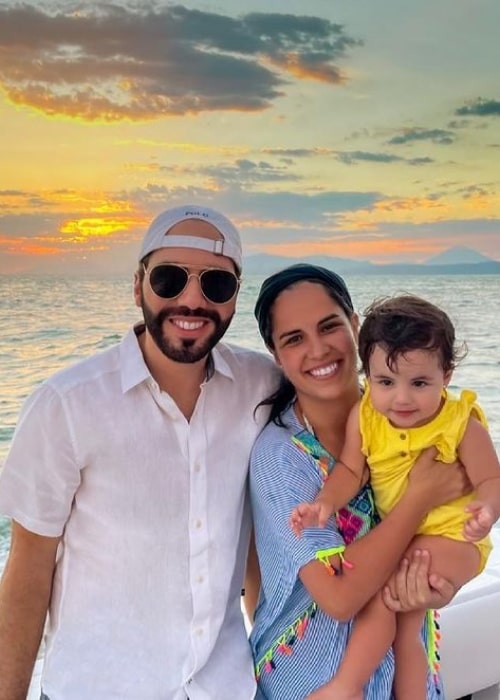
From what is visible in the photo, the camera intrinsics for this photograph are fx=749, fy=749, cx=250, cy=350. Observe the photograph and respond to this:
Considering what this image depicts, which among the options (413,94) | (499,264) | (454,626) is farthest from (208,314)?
(499,264)

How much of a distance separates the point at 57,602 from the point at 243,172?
1181 cm

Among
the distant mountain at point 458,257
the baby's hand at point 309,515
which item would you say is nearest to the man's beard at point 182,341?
the baby's hand at point 309,515

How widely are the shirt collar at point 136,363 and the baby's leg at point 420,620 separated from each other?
54 centimetres

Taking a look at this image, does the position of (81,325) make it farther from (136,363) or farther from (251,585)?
(136,363)

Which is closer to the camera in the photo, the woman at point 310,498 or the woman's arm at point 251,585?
the woman at point 310,498

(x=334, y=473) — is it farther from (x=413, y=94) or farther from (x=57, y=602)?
(x=413, y=94)

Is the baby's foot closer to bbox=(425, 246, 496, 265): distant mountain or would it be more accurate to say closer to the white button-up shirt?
the white button-up shirt

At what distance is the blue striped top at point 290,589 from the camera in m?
1.45

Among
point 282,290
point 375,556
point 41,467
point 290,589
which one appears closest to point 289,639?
point 290,589

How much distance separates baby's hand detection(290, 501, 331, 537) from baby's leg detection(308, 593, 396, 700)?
22cm

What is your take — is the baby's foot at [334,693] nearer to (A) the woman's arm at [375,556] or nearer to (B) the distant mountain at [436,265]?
(A) the woman's arm at [375,556]

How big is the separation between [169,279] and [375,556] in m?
0.68

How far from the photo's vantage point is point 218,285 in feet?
5.10

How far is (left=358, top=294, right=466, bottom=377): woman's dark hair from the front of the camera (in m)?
1.47
